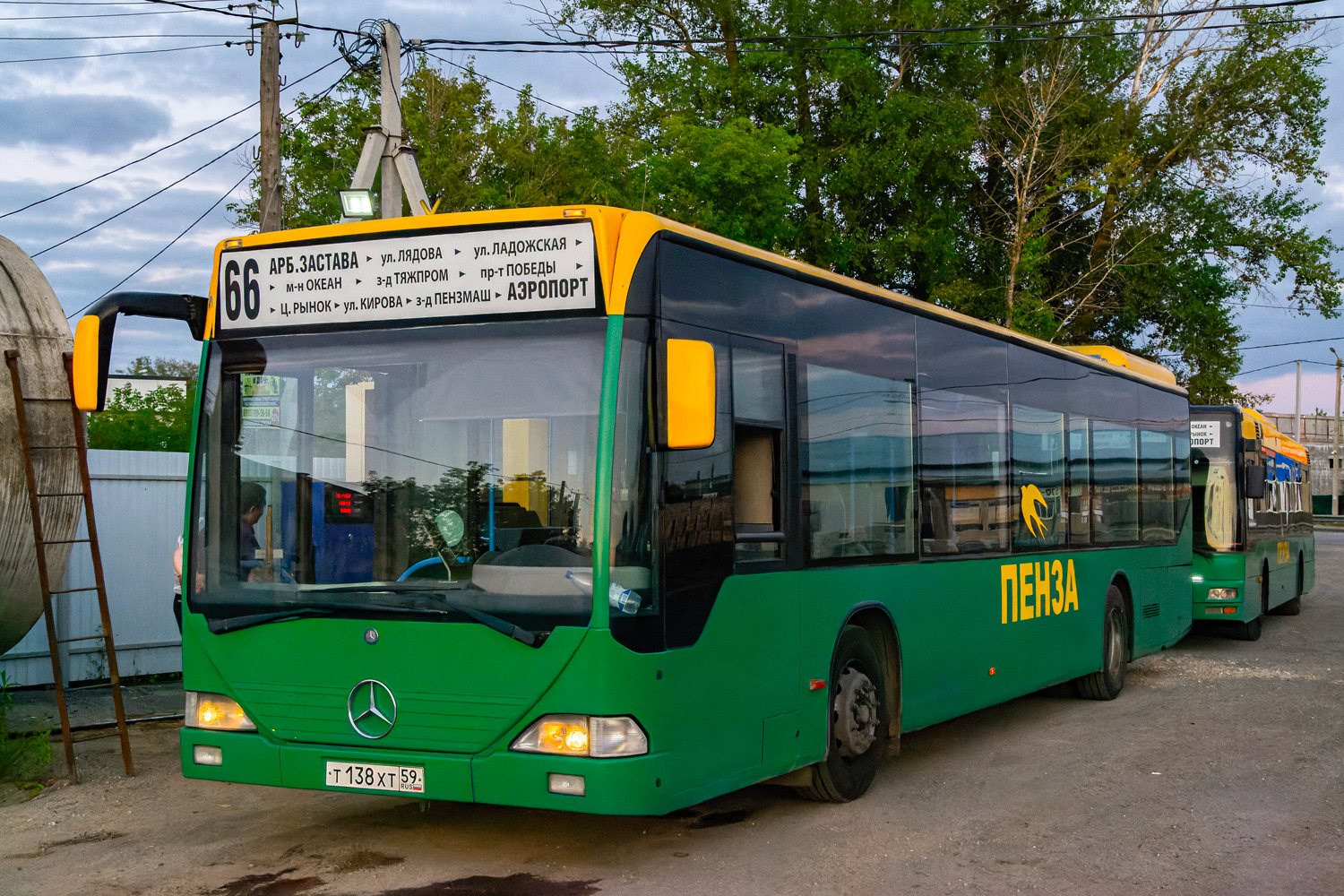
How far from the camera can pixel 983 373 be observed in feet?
31.8

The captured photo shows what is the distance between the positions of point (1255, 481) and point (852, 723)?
1127cm

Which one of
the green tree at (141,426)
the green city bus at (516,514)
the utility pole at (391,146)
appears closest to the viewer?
the green city bus at (516,514)

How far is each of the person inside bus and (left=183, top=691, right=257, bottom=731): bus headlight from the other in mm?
607

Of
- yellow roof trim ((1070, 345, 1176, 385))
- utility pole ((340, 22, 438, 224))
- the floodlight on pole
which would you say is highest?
utility pole ((340, 22, 438, 224))

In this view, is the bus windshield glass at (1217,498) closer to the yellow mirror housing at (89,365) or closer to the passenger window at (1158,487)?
the passenger window at (1158,487)

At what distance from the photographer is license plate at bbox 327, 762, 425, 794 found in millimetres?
5773

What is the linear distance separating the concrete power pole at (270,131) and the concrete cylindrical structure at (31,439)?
5.05m

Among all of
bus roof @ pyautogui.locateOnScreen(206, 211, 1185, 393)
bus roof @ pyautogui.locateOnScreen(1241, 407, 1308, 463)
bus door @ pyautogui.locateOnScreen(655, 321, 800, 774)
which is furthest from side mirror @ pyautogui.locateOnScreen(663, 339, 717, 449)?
bus roof @ pyautogui.locateOnScreen(1241, 407, 1308, 463)

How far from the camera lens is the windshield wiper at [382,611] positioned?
5.67 metres

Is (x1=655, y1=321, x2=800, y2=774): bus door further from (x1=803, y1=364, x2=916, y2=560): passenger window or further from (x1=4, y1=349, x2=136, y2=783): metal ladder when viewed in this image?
(x1=4, y1=349, x2=136, y2=783): metal ladder

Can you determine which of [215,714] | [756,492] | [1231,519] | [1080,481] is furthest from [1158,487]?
[215,714]

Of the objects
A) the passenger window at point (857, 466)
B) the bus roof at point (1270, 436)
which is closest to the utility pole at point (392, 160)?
the passenger window at point (857, 466)

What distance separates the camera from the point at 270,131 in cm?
1522

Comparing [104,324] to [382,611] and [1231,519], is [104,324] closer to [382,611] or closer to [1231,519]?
[382,611]
